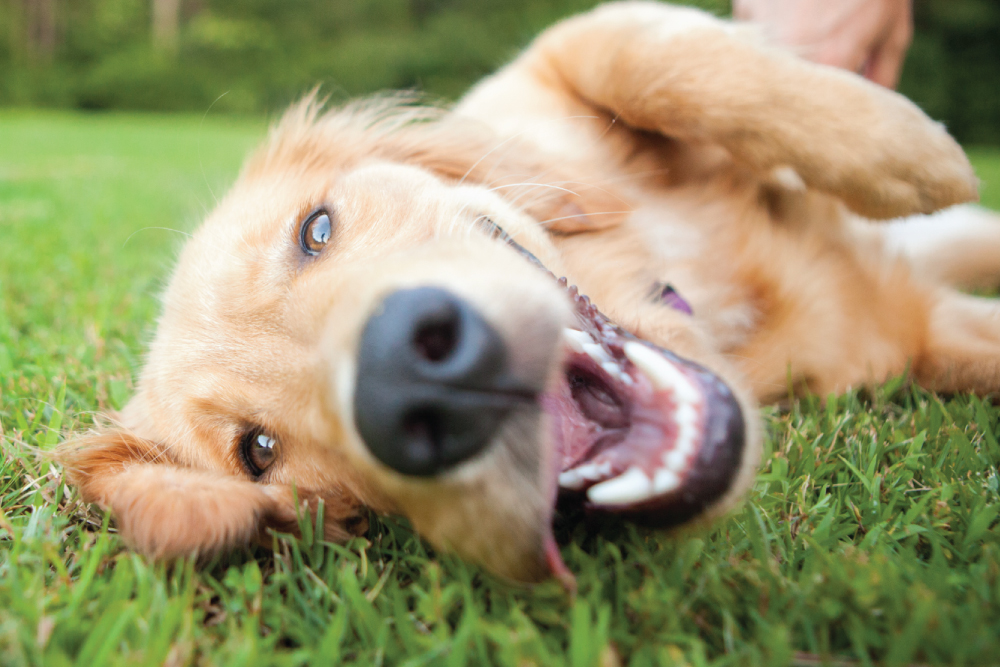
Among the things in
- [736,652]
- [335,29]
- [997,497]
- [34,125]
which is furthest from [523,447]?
[335,29]

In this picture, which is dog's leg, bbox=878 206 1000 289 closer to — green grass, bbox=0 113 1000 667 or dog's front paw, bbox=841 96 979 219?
dog's front paw, bbox=841 96 979 219

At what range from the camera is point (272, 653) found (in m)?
1.17

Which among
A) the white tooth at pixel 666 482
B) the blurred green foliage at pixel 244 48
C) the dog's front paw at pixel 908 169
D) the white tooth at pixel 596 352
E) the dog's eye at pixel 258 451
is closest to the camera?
the white tooth at pixel 666 482

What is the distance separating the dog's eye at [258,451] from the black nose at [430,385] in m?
0.62

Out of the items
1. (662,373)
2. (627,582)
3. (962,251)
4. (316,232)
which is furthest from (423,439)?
(962,251)

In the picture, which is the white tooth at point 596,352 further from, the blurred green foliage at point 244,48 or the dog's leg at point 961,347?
the blurred green foliage at point 244,48

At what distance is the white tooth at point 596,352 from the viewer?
5.01 feet

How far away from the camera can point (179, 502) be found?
1415mm

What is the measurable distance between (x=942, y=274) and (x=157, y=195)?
6.82 m

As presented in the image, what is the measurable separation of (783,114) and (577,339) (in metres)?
1.10

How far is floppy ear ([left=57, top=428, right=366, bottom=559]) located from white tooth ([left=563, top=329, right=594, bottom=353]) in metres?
0.61

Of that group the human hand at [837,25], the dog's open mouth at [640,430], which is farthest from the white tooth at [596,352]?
the human hand at [837,25]

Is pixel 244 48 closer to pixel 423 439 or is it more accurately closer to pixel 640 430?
pixel 640 430

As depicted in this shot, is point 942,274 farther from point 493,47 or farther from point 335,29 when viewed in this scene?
point 335,29
